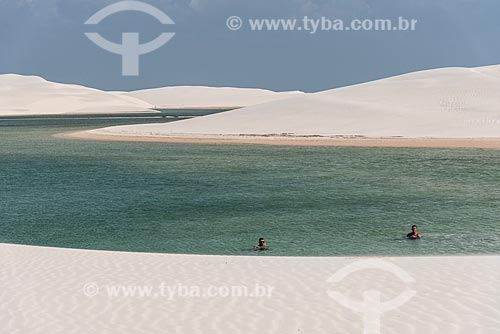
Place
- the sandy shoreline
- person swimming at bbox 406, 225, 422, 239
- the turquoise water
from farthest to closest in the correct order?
1. the sandy shoreline
2. the turquoise water
3. person swimming at bbox 406, 225, 422, 239

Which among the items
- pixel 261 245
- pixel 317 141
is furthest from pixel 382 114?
pixel 261 245

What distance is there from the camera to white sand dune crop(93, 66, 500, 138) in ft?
202

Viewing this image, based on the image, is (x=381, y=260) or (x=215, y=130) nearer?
(x=381, y=260)

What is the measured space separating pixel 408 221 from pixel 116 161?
25019 mm

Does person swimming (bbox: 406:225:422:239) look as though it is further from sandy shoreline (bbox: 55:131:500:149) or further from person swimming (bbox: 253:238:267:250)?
sandy shoreline (bbox: 55:131:500:149)

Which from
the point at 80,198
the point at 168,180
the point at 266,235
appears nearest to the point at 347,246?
the point at 266,235

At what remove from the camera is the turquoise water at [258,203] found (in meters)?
16.9

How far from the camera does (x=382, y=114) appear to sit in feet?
227

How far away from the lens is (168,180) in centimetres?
3077

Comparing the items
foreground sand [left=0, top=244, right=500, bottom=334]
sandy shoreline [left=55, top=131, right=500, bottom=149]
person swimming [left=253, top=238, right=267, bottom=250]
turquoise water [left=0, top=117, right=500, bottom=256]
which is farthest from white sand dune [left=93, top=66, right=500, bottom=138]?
foreground sand [left=0, top=244, right=500, bottom=334]

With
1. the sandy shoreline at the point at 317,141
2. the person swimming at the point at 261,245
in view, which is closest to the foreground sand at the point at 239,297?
the person swimming at the point at 261,245

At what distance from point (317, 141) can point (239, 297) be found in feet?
151

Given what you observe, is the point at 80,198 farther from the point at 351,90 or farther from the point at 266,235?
the point at 351,90

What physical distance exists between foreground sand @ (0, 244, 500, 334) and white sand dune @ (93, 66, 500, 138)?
151 ft
